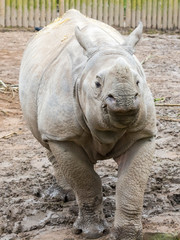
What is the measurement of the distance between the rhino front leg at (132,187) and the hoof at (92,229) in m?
0.31

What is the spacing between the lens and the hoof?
16.4ft

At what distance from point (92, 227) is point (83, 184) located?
38 centimetres

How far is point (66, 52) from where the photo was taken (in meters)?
4.88

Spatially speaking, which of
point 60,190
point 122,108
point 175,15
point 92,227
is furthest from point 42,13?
point 122,108

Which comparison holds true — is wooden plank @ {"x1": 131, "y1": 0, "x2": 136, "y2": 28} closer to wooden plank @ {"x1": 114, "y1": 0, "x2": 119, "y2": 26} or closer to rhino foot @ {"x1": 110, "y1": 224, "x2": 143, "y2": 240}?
wooden plank @ {"x1": 114, "y1": 0, "x2": 119, "y2": 26}

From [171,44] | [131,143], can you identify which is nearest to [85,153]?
[131,143]

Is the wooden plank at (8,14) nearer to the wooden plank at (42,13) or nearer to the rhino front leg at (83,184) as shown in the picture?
the wooden plank at (42,13)

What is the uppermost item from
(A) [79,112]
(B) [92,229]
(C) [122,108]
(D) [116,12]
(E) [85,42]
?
(E) [85,42]

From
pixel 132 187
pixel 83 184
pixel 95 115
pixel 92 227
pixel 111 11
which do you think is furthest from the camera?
pixel 111 11

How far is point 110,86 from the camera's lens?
12.3 feet

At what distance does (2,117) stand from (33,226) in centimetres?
368

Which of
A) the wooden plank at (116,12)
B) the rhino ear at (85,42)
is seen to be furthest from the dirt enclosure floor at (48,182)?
the wooden plank at (116,12)

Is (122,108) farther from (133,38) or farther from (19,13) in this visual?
(19,13)

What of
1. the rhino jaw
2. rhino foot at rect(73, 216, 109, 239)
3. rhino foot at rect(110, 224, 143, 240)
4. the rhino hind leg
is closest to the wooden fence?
the rhino hind leg
